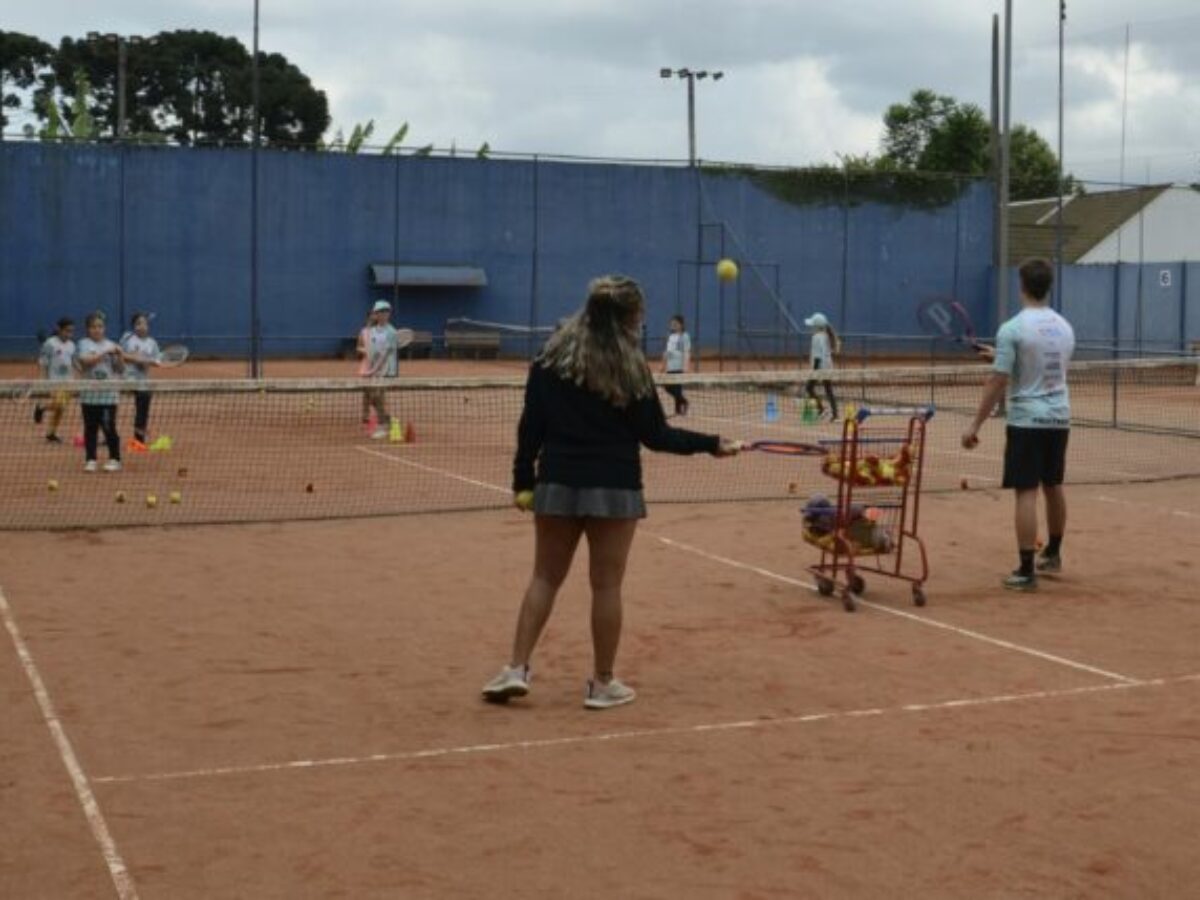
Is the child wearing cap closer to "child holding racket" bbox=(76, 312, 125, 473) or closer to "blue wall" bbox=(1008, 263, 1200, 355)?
"child holding racket" bbox=(76, 312, 125, 473)

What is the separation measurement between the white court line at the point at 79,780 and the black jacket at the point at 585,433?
2068mm

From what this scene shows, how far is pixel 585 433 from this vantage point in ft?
22.9

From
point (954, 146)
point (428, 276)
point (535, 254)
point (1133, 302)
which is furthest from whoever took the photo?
point (954, 146)

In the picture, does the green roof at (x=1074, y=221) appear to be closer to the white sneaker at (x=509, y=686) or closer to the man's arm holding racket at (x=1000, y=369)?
the man's arm holding racket at (x=1000, y=369)

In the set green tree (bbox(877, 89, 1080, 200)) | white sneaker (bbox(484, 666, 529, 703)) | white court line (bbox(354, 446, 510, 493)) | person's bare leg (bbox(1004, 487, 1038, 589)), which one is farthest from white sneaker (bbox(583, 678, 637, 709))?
green tree (bbox(877, 89, 1080, 200))

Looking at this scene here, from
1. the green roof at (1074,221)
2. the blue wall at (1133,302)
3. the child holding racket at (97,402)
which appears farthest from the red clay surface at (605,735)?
the green roof at (1074,221)

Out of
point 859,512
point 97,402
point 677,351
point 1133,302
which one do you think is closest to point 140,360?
point 97,402

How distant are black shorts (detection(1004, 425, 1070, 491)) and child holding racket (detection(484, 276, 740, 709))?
3529mm

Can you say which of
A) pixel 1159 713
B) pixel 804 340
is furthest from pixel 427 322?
pixel 1159 713

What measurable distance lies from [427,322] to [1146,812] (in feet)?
122

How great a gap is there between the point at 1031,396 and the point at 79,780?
603 cm

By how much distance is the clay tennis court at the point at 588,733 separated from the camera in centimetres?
523

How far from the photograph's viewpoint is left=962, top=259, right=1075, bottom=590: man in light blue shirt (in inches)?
395

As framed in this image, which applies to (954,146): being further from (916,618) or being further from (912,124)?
(916,618)
